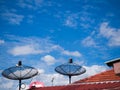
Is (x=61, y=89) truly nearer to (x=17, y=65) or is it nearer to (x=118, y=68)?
(x=118, y=68)

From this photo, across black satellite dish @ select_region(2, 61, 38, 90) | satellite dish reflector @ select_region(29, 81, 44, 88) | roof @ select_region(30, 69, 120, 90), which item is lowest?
roof @ select_region(30, 69, 120, 90)

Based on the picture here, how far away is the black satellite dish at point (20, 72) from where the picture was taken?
33031mm

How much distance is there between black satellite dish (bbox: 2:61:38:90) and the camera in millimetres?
33031

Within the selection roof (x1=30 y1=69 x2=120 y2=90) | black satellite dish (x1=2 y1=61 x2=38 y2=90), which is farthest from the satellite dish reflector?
roof (x1=30 y1=69 x2=120 y2=90)

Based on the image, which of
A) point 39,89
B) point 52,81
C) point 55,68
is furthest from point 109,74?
point 52,81

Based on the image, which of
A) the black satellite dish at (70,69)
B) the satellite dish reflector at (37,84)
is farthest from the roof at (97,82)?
the satellite dish reflector at (37,84)

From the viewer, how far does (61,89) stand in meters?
23.4

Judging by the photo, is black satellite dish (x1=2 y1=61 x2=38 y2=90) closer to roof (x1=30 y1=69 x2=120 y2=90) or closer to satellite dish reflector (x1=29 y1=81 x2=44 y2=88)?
satellite dish reflector (x1=29 y1=81 x2=44 y2=88)

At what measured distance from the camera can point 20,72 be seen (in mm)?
34562

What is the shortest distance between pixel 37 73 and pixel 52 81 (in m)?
13.9

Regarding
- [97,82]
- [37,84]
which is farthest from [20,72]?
[97,82]

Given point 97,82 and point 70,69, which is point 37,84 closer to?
point 70,69

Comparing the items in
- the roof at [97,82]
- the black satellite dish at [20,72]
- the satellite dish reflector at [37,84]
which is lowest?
the roof at [97,82]

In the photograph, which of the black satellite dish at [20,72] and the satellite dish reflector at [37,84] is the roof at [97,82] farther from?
the satellite dish reflector at [37,84]
